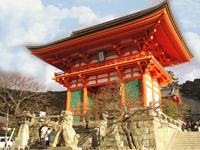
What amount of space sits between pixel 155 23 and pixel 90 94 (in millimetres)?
8880

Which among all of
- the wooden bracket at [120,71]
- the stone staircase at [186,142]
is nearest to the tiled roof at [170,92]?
the wooden bracket at [120,71]

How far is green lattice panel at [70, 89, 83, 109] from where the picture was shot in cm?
1838

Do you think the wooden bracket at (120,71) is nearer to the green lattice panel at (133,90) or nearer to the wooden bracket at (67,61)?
the green lattice panel at (133,90)

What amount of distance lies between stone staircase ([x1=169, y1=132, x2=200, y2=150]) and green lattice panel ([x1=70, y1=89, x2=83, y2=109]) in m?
8.62

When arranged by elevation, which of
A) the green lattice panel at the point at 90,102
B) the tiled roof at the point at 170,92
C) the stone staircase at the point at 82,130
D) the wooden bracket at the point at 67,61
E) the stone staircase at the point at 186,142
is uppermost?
the wooden bracket at the point at 67,61

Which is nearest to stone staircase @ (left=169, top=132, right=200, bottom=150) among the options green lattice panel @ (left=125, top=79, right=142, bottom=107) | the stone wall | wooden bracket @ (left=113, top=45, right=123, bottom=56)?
the stone wall

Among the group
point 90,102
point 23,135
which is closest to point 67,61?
point 90,102

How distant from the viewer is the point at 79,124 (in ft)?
50.7

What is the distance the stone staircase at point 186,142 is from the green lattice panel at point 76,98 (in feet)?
28.3

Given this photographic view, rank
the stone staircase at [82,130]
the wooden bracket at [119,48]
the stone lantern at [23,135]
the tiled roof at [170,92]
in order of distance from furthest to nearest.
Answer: the tiled roof at [170,92]
the wooden bracket at [119,48]
the stone staircase at [82,130]
the stone lantern at [23,135]

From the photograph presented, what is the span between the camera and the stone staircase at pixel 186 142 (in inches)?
455

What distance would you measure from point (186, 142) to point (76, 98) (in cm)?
1010

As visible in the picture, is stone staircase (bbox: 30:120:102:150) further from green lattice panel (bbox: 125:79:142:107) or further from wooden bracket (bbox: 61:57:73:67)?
wooden bracket (bbox: 61:57:73:67)

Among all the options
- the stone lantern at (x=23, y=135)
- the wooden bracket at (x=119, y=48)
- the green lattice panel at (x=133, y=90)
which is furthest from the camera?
the wooden bracket at (x=119, y=48)
